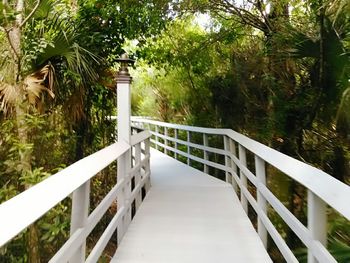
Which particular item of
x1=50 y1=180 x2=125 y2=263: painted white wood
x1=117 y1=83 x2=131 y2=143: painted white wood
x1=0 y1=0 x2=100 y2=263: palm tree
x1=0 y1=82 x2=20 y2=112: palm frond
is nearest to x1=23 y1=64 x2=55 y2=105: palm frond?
x1=0 y1=0 x2=100 y2=263: palm tree

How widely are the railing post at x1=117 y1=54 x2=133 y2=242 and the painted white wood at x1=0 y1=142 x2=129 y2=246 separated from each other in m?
1.05

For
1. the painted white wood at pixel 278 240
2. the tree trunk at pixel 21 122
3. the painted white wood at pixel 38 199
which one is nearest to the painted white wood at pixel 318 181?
the painted white wood at pixel 278 240

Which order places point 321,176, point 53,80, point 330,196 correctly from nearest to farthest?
1. point 330,196
2. point 321,176
3. point 53,80

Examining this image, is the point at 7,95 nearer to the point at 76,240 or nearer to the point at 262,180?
the point at 76,240

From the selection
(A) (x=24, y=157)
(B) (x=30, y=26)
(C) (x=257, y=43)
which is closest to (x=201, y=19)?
(C) (x=257, y=43)

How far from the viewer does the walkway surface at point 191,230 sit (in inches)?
123

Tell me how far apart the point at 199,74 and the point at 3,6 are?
491 cm

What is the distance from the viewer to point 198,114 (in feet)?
29.3

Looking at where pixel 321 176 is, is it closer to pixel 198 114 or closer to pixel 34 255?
pixel 34 255

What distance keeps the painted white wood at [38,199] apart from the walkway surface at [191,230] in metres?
1.16

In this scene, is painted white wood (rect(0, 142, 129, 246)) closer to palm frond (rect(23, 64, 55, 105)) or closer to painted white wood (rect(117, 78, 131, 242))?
painted white wood (rect(117, 78, 131, 242))

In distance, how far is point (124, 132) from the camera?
3.91 metres

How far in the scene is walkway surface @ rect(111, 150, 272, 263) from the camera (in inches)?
123

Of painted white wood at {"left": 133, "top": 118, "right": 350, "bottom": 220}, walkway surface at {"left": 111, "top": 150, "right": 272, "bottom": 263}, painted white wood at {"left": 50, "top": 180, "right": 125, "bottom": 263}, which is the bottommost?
walkway surface at {"left": 111, "top": 150, "right": 272, "bottom": 263}
